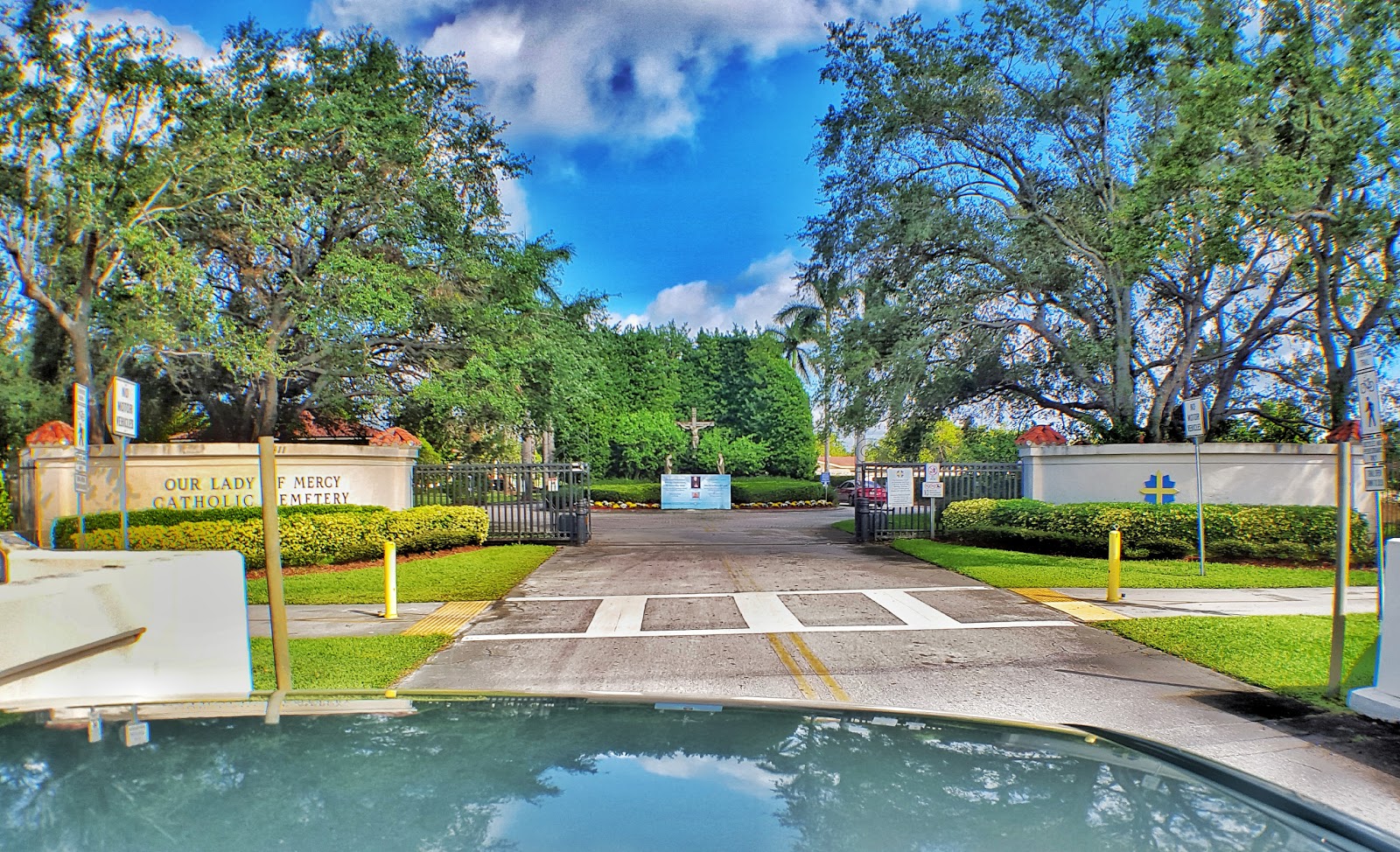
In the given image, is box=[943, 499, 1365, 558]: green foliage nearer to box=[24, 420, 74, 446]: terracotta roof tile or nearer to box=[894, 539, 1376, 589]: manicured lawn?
box=[894, 539, 1376, 589]: manicured lawn

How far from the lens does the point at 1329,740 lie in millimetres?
5246

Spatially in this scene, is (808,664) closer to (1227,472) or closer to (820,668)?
(820,668)

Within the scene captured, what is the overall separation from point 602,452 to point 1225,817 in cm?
4411

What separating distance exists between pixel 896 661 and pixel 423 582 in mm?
8051

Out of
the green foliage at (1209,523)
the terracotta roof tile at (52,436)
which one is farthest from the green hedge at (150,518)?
the green foliage at (1209,523)

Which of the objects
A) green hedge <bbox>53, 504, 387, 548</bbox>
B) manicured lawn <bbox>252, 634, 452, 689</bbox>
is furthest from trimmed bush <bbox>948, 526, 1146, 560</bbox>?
green hedge <bbox>53, 504, 387, 548</bbox>

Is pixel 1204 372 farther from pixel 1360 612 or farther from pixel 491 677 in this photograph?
pixel 491 677

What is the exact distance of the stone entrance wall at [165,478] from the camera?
50.3 feet

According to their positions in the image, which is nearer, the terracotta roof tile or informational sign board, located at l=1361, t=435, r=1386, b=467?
informational sign board, located at l=1361, t=435, r=1386, b=467

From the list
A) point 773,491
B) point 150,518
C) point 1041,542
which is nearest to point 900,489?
point 1041,542

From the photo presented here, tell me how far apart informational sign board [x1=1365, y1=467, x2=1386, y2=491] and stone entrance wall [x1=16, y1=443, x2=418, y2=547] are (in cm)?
1581

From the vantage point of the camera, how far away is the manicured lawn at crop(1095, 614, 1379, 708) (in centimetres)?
670

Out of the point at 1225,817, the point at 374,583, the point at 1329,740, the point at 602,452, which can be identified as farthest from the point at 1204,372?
the point at 602,452

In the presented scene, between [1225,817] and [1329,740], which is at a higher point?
[1225,817]
